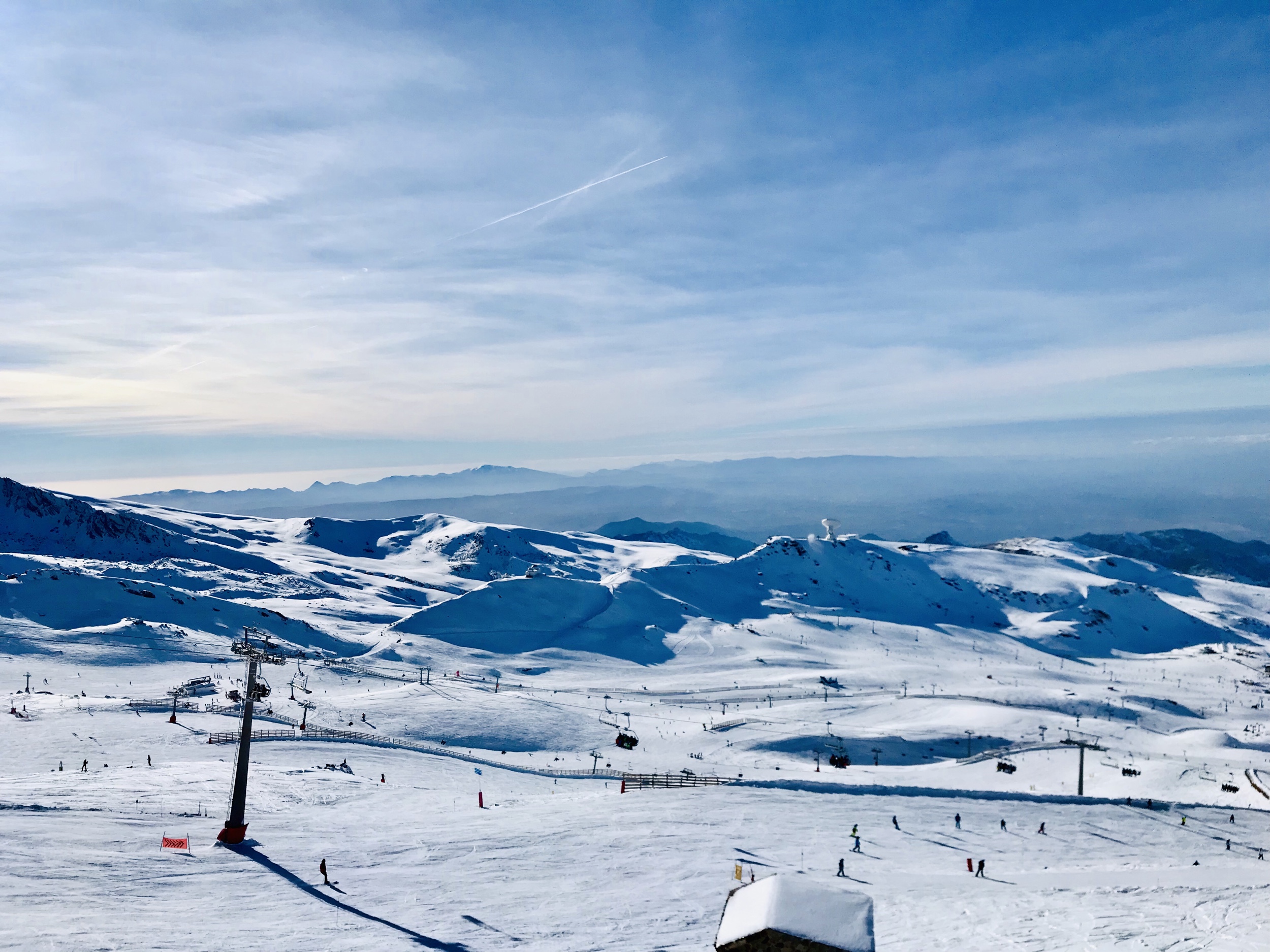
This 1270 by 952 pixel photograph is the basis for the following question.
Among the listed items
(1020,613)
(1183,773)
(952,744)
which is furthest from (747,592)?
(1183,773)

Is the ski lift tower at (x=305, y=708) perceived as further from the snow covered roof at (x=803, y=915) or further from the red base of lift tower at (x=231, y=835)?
the snow covered roof at (x=803, y=915)

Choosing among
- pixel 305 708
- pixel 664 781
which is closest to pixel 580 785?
pixel 664 781

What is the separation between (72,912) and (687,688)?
8603 cm

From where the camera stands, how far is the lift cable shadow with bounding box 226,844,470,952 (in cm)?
2323

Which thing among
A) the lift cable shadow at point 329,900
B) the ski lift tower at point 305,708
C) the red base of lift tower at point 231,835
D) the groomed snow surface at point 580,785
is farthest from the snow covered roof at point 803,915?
the ski lift tower at point 305,708

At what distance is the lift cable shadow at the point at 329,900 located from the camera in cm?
2323

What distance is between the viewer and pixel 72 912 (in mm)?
22406

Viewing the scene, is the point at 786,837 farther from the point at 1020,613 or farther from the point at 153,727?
the point at 1020,613

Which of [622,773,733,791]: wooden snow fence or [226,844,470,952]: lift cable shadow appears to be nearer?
[226,844,470,952]: lift cable shadow

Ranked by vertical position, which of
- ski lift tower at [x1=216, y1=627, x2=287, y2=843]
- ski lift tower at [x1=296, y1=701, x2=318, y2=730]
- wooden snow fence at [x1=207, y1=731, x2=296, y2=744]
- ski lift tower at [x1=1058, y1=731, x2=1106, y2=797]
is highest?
ski lift tower at [x1=216, y1=627, x2=287, y2=843]

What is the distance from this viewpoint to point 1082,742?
5950 cm

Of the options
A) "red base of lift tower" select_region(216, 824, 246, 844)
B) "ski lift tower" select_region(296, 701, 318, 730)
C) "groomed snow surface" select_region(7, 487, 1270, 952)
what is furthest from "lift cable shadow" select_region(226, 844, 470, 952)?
"ski lift tower" select_region(296, 701, 318, 730)

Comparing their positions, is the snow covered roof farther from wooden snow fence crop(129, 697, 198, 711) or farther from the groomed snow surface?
wooden snow fence crop(129, 697, 198, 711)

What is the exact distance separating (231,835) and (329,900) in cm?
788
